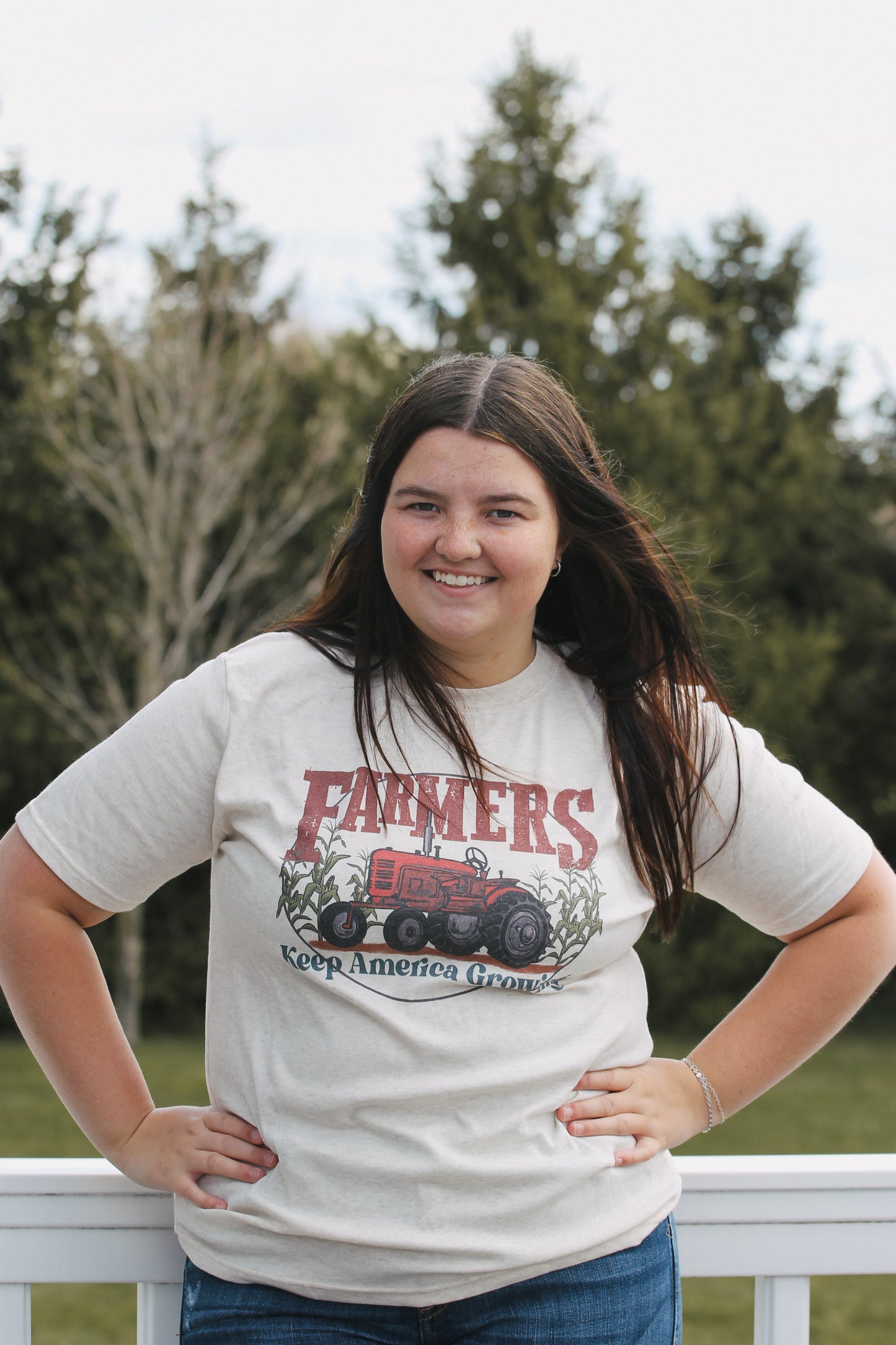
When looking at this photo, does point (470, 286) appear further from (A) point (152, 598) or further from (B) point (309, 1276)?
(B) point (309, 1276)

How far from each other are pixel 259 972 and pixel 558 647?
1.79 feet

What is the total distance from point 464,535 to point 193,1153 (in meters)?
0.68

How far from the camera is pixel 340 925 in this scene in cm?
113

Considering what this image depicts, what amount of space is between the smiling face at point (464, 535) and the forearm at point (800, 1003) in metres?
0.53

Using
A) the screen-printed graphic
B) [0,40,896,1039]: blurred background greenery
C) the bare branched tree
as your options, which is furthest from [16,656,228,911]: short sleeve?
the bare branched tree

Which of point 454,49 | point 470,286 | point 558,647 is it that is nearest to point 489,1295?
point 558,647

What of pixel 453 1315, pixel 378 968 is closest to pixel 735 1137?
pixel 453 1315

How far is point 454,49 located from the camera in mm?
8820

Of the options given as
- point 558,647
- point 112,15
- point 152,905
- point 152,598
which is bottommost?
point 152,905

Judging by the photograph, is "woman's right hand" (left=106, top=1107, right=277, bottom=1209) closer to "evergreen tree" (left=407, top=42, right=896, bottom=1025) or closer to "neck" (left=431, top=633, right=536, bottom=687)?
"neck" (left=431, top=633, right=536, bottom=687)

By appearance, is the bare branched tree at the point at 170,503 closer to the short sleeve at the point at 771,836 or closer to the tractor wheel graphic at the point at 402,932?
the short sleeve at the point at 771,836

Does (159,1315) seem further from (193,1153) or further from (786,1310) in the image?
(786,1310)

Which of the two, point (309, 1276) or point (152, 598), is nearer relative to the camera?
point (309, 1276)

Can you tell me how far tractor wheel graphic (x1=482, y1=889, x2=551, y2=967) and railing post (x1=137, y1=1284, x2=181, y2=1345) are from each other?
515 millimetres
